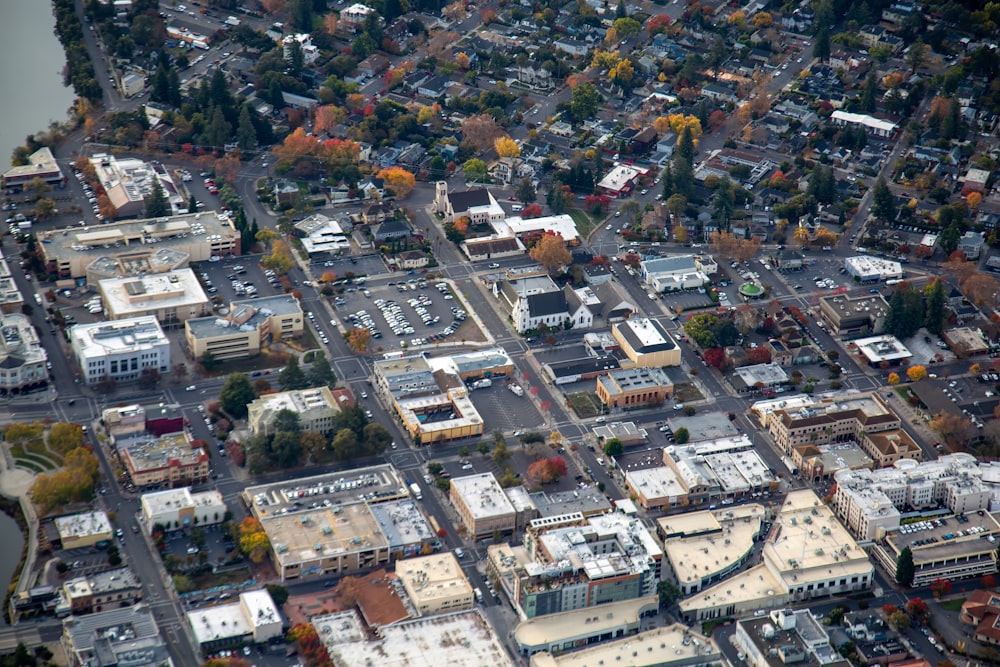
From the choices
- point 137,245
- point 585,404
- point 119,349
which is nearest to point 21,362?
point 119,349

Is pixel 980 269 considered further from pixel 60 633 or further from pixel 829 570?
pixel 60 633

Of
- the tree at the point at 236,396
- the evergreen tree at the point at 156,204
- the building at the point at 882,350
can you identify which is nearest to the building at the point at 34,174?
the evergreen tree at the point at 156,204

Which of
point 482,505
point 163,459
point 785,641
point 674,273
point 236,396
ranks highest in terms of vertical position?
point 163,459

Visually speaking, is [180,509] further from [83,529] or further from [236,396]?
[236,396]

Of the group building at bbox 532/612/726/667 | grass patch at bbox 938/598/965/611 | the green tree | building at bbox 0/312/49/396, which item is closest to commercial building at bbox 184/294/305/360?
the green tree

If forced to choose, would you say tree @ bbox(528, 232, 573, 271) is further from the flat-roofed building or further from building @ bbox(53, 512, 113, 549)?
building @ bbox(53, 512, 113, 549)

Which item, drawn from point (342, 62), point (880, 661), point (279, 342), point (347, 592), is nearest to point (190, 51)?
point (342, 62)
